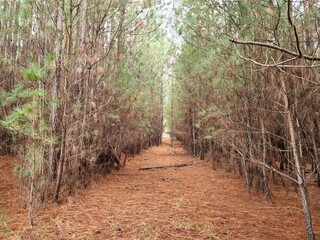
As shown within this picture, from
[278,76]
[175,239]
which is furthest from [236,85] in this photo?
[175,239]

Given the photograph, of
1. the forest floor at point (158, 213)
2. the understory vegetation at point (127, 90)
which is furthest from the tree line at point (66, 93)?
the forest floor at point (158, 213)

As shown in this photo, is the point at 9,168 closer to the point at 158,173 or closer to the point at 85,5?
the point at 158,173

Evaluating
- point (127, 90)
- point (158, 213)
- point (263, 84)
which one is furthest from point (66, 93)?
point (263, 84)

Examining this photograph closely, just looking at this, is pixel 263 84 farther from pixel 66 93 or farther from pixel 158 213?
pixel 66 93

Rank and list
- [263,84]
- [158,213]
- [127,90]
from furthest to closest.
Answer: [127,90] → [263,84] → [158,213]

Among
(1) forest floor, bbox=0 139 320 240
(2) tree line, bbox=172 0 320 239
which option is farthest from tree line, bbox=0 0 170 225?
(2) tree line, bbox=172 0 320 239

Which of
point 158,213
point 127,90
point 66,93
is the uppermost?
point 127,90

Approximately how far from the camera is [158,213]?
3.74m

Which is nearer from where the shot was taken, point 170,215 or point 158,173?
point 170,215

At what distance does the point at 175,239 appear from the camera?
9.45ft

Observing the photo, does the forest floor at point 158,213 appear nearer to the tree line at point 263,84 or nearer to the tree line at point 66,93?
the tree line at point 66,93

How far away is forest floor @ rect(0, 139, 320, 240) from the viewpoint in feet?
10.1

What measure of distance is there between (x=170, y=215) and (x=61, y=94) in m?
2.57

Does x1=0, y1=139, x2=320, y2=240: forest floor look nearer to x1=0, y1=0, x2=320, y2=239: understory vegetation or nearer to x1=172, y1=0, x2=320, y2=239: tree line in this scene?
x1=0, y1=0, x2=320, y2=239: understory vegetation
